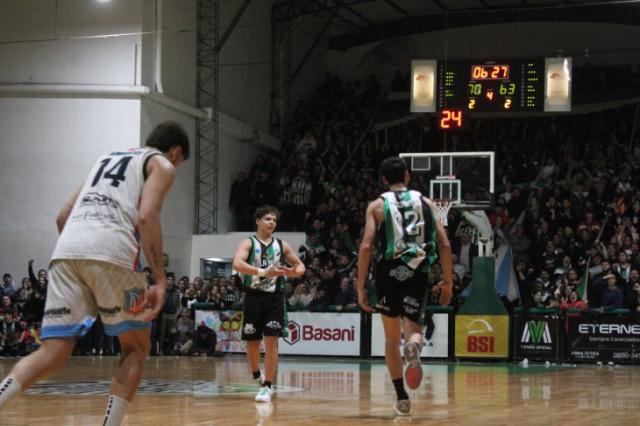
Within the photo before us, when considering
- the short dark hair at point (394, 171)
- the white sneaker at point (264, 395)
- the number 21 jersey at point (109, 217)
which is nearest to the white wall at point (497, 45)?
the white sneaker at point (264, 395)

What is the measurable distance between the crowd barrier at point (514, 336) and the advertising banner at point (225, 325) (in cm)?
118

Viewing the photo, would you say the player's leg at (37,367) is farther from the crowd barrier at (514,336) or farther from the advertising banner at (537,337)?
the advertising banner at (537,337)

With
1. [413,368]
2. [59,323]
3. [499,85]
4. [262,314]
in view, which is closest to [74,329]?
[59,323]

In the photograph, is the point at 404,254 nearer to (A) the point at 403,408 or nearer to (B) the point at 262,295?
(A) the point at 403,408

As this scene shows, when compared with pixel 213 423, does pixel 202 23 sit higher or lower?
higher

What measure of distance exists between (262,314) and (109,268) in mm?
5545

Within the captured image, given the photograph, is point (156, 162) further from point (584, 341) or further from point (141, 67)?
point (141, 67)

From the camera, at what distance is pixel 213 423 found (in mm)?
7996

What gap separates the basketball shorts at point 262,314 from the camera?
11.0m

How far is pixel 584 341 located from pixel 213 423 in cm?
1374

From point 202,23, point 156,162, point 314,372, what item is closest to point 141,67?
point 202,23

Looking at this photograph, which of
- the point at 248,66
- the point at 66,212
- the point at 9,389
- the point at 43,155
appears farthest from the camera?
the point at 248,66

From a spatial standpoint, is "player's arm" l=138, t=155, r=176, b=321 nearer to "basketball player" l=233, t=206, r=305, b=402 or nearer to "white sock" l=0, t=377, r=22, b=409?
"white sock" l=0, t=377, r=22, b=409

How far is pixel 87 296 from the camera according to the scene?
226 inches
